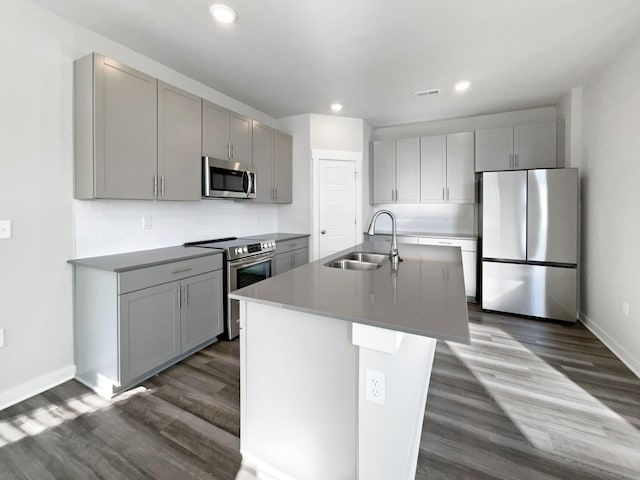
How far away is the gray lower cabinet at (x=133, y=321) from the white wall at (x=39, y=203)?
0.53 ft

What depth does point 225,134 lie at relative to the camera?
11.1 ft

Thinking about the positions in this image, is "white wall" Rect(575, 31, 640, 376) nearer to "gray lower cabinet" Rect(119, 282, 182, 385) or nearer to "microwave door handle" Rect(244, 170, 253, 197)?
"microwave door handle" Rect(244, 170, 253, 197)

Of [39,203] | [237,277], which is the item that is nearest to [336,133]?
[237,277]

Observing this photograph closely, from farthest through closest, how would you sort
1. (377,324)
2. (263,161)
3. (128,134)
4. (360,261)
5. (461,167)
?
(461,167) < (263,161) < (360,261) < (128,134) < (377,324)

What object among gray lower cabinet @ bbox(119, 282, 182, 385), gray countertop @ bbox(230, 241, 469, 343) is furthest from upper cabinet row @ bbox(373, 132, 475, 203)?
gray lower cabinet @ bbox(119, 282, 182, 385)

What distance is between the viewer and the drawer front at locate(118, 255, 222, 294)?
2.14 m

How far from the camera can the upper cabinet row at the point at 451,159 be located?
13.4 ft

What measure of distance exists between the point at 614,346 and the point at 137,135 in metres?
4.60

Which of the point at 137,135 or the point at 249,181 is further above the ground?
the point at 137,135

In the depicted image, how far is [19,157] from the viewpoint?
2.06 meters

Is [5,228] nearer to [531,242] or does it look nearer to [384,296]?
[384,296]

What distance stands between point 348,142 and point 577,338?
3.71 meters

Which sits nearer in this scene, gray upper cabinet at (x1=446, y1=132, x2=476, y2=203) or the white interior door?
gray upper cabinet at (x1=446, y1=132, x2=476, y2=203)

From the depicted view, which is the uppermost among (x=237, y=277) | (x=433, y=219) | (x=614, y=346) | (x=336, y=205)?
(x=336, y=205)
